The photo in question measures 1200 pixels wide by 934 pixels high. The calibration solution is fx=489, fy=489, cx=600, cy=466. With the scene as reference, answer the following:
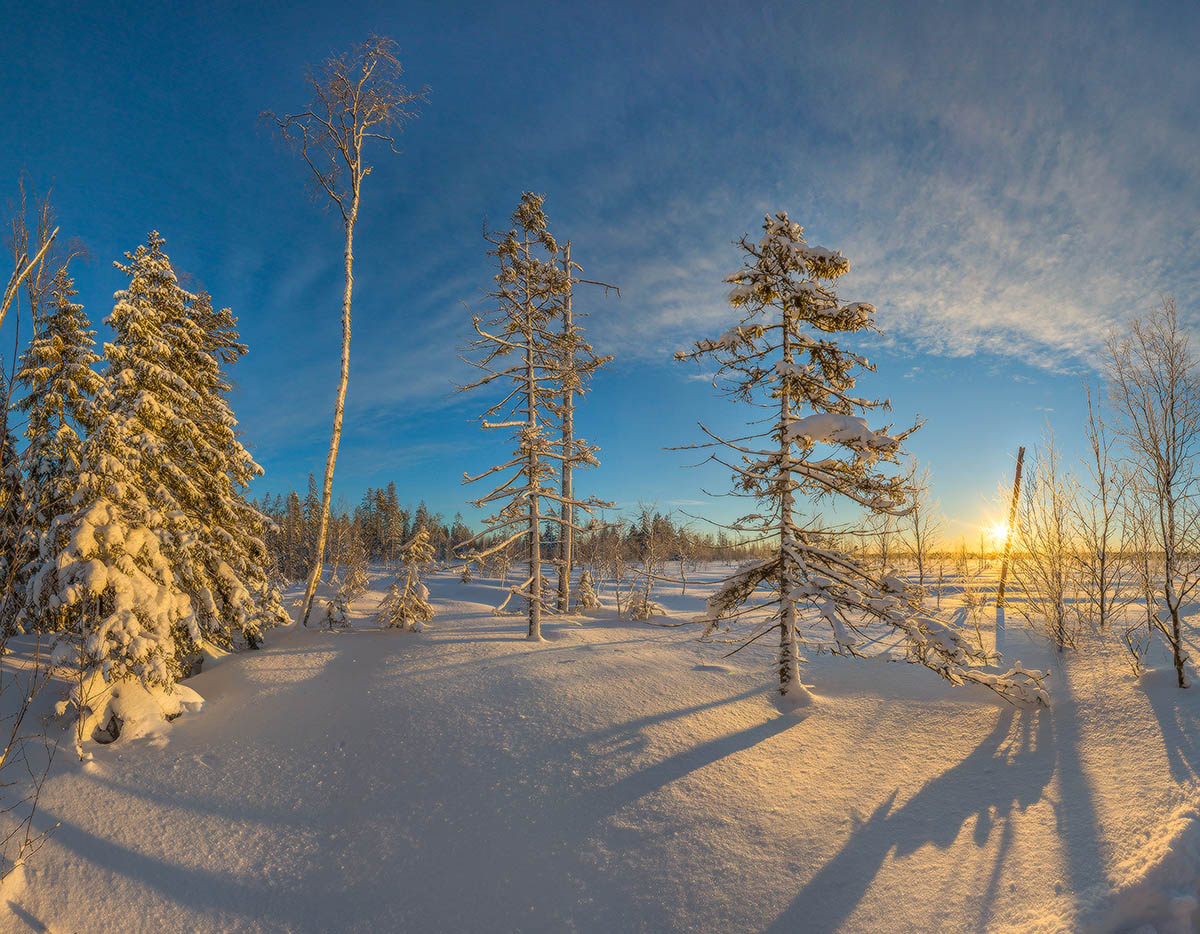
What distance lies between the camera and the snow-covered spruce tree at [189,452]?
8930 mm

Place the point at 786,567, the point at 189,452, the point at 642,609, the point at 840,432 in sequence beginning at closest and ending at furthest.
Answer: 1. the point at 840,432
2. the point at 786,567
3. the point at 189,452
4. the point at 642,609

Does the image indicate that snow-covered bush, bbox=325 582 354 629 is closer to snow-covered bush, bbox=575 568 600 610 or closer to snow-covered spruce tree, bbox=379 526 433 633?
snow-covered spruce tree, bbox=379 526 433 633

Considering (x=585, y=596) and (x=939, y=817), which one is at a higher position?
(x=585, y=596)

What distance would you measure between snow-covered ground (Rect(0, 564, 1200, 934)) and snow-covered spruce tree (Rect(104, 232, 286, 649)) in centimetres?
266

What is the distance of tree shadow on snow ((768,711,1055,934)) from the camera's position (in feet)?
13.8

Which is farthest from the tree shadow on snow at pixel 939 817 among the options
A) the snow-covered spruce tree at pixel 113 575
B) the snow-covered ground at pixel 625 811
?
the snow-covered spruce tree at pixel 113 575

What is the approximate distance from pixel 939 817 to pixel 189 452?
13.3 m

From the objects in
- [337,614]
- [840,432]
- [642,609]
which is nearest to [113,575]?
[337,614]

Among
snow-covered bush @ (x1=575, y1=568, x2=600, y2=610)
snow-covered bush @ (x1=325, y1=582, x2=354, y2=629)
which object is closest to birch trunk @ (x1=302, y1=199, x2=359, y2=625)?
snow-covered bush @ (x1=325, y1=582, x2=354, y2=629)

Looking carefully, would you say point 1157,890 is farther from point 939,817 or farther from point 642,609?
point 642,609

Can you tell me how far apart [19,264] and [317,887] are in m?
7.56

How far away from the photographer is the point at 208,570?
9.73m

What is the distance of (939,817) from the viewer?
5.20 m

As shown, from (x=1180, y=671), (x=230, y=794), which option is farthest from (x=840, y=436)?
(x=230, y=794)
